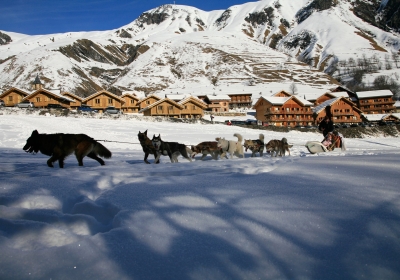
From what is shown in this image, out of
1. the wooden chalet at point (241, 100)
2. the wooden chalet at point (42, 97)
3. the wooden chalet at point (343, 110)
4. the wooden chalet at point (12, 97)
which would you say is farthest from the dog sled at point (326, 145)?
the wooden chalet at point (241, 100)

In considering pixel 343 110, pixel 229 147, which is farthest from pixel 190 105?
pixel 229 147

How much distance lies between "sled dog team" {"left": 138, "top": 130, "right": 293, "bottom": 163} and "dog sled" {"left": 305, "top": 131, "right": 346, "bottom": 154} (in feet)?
3.39

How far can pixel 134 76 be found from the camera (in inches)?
5044

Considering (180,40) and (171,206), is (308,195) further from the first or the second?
(180,40)

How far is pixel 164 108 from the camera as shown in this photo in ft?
181

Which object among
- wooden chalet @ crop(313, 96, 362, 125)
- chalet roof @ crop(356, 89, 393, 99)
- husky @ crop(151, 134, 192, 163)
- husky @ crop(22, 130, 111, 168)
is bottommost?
husky @ crop(151, 134, 192, 163)

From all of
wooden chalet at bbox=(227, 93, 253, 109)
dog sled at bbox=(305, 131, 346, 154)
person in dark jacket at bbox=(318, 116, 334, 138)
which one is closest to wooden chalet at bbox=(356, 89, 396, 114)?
wooden chalet at bbox=(227, 93, 253, 109)

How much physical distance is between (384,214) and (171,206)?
1.89 meters

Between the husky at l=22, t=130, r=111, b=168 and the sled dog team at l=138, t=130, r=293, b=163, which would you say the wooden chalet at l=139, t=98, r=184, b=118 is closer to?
the sled dog team at l=138, t=130, r=293, b=163

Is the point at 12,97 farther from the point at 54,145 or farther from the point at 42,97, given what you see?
the point at 54,145

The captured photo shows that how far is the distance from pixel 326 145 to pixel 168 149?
7700 mm

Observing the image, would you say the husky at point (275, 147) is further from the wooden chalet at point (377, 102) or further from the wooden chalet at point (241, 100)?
the wooden chalet at point (377, 102)

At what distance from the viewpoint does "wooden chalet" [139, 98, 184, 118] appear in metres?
54.6

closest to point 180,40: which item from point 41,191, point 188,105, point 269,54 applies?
point 269,54
